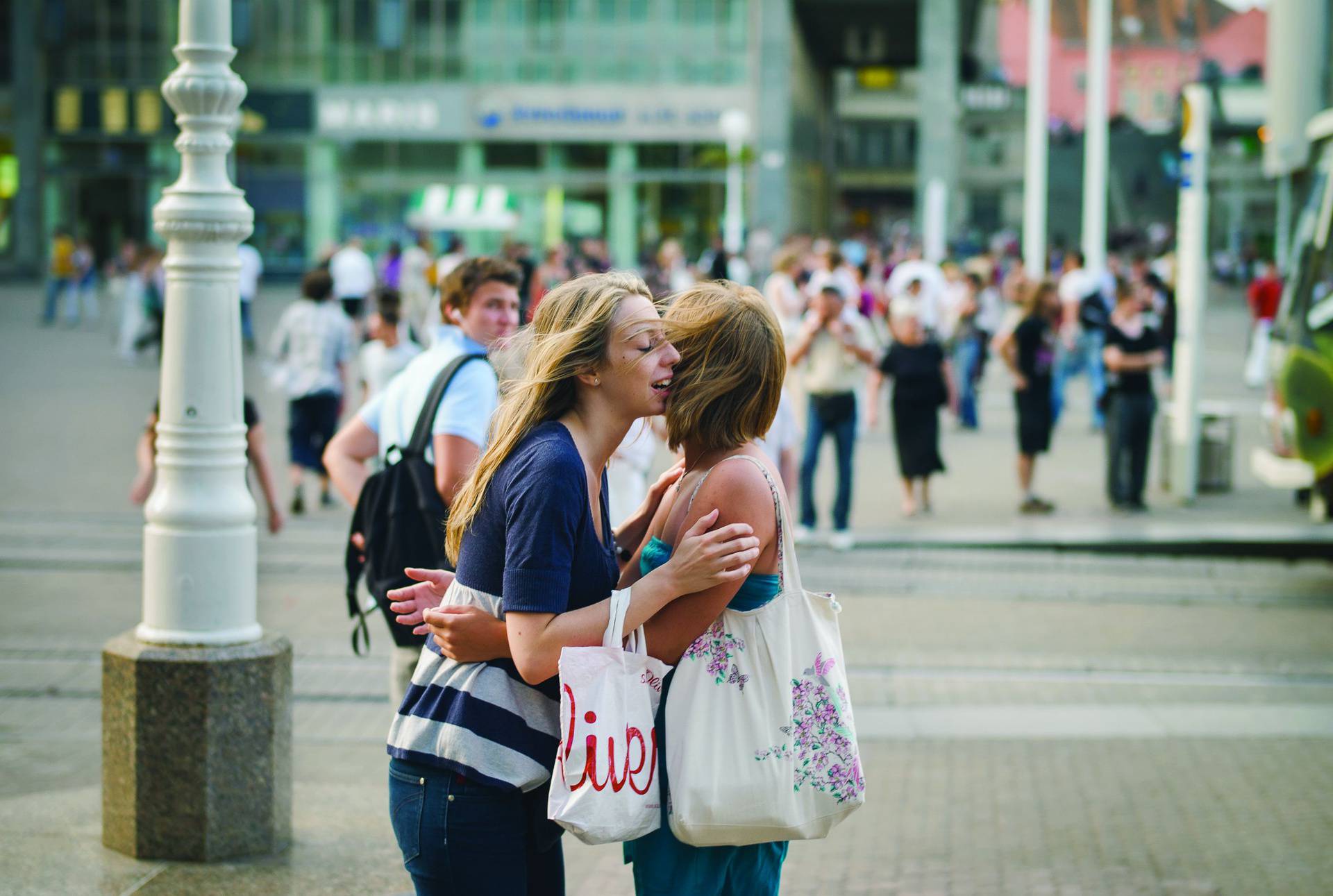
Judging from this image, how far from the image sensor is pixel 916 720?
6.50 m

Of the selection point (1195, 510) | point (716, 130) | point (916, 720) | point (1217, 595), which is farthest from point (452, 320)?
point (716, 130)

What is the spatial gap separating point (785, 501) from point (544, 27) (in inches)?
1805

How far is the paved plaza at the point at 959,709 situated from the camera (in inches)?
184

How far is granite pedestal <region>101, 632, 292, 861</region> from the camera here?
4.14 meters

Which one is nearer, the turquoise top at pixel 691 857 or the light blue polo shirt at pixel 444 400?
the turquoise top at pixel 691 857

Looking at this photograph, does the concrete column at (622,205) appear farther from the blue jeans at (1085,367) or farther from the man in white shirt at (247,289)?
the blue jeans at (1085,367)

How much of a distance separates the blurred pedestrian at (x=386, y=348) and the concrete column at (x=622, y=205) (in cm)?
3653

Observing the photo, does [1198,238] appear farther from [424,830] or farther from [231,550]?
[424,830]

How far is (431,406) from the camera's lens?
429 centimetres

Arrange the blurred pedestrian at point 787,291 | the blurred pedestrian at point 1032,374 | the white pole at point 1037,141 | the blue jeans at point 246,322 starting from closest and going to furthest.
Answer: the blurred pedestrian at point 1032,374 < the blurred pedestrian at point 787,291 < the blue jeans at point 246,322 < the white pole at point 1037,141

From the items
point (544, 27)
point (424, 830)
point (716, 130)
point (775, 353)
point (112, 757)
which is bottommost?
point (112, 757)

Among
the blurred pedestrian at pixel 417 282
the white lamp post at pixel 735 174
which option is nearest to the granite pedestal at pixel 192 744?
the blurred pedestrian at pixel 417 282

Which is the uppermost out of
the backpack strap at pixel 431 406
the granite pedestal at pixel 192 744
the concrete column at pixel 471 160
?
the concrete column at pixel 471 160

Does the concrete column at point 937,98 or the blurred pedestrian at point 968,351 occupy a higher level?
the concrete column at point 937,98
